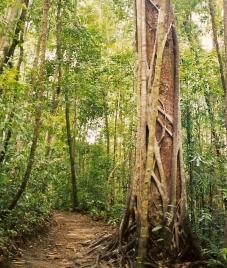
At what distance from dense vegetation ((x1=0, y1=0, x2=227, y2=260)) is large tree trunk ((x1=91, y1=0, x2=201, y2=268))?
1.64 ft

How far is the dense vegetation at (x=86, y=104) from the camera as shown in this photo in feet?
21.7

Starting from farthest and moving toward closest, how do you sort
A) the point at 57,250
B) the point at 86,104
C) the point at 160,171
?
the point at 86,104, the point at 57,250, the point at 160,171

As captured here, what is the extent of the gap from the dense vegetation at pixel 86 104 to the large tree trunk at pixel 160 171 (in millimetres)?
Result: 501

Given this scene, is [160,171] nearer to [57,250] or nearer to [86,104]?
[57,250]

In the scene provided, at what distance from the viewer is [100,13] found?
642 inches

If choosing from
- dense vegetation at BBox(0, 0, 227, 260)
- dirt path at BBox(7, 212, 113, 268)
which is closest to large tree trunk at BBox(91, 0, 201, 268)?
dense vegetation at BBox(0, 0, 227, 260)

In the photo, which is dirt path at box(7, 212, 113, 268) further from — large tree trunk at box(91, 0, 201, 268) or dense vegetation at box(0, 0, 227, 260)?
large tree trunk at box(91, 0, 201, 268)

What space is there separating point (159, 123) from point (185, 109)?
3187mm

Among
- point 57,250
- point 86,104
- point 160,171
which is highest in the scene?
point 86,104

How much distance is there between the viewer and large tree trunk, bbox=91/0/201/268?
5.36 metres

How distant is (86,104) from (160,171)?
10.2 meters

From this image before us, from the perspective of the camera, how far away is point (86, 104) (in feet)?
51.4

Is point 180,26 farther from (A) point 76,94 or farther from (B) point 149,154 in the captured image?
(B) point 149,154

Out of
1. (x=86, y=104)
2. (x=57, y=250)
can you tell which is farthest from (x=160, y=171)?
(x=86, y=104)
